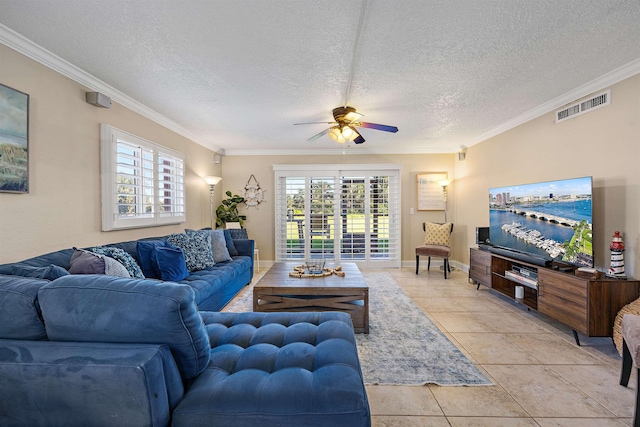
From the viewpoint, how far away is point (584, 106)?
2.99 meters

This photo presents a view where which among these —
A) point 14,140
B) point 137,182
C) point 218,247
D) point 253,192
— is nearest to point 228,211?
point 253,192

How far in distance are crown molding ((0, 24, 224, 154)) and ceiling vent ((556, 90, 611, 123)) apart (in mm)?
4884

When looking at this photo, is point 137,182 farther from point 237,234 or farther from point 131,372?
point 131,372

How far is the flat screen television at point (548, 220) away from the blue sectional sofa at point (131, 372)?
9.13 ft

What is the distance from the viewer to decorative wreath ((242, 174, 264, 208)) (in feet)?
19.4

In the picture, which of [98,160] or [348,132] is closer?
[98,160]

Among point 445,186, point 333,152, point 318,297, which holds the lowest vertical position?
point 318,297

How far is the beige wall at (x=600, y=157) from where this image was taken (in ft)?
8.35

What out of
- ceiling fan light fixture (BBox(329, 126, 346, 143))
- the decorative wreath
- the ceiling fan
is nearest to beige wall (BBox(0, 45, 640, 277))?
the decorative wreath

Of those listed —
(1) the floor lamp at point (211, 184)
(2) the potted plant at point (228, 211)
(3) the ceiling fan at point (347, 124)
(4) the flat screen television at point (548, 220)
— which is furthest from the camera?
(2) the potted plant at point (228, 211)

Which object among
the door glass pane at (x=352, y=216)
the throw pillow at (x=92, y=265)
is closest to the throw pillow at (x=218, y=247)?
the throw pillow at (x=92, y=265)

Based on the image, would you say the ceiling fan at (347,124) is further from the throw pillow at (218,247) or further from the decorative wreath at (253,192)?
the decorative wreath at (253,192)

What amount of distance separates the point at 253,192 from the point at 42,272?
4.37 metres

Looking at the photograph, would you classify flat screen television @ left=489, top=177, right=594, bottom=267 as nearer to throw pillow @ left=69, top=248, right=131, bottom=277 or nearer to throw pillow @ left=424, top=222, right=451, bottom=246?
throw pillow @ left=424, top=222, right=451, bottom=246
